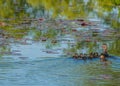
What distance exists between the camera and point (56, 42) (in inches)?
717

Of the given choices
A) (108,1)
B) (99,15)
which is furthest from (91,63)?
(108,1)

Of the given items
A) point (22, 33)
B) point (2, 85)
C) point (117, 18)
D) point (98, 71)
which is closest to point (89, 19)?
point (117, 18)

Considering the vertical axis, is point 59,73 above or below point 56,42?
below

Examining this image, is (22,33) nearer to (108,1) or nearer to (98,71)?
(98,71)

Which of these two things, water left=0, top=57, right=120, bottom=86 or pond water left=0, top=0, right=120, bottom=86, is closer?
water left=0, top=57, right=120, bottom=86

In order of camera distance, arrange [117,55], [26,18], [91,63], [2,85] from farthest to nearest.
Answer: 1. [26,18]
2. [117,55]
3. [91,63]
4. [2,85]

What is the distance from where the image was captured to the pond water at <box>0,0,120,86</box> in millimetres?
13711

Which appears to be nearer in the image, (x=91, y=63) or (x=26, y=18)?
(x=91, y=63)

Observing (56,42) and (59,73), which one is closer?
(59,73)

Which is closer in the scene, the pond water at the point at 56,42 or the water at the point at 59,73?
the water at the point at 59,73

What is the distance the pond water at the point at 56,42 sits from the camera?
1371 centimetres

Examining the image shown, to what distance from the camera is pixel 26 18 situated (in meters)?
23.0

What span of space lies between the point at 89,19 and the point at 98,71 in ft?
29.3

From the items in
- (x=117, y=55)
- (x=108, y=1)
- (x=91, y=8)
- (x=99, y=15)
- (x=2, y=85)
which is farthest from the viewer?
(x=108, y=1)
